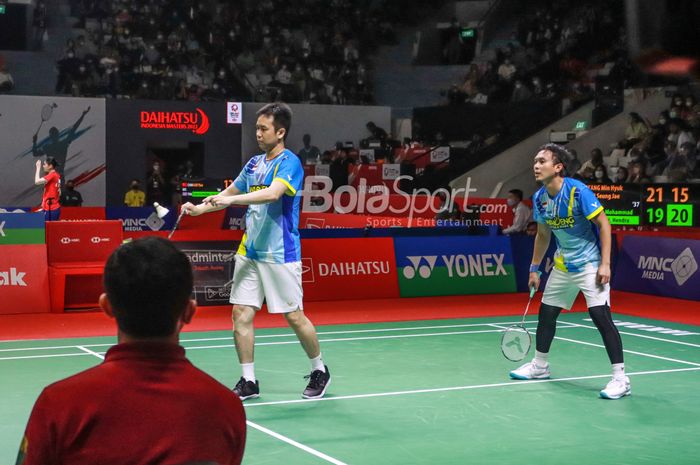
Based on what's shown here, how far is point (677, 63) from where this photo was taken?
1751 mm

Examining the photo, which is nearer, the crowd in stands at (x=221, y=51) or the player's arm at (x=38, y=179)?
the player's arm at (x=38, y=179)

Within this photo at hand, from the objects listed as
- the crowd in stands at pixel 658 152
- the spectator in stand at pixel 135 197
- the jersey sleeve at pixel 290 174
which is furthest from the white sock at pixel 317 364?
the spectator in stand at pixel 135 197

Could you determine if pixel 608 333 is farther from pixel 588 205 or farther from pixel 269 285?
pixel 269 285

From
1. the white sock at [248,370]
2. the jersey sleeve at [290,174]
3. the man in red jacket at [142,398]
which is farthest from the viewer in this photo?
the white sock at [248,370]

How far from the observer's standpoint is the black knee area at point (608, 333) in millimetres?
7645

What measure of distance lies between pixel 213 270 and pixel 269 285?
579cm

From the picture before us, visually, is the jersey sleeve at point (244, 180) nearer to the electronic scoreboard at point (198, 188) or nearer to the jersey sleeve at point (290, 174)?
the jersey sleeve at point (290, 174)

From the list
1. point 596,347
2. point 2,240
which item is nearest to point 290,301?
point 596,347

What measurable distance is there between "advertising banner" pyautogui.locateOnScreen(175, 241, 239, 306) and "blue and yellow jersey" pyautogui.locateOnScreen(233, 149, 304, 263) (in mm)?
5496

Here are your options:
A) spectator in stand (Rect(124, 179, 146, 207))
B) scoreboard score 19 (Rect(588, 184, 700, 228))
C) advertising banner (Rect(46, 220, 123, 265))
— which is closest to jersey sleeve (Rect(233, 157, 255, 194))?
advertising banner (Rect(46, 220, 123, 265))

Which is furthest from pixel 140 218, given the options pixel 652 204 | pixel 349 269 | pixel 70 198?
pixel 652 204

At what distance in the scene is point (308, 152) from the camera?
2912cm

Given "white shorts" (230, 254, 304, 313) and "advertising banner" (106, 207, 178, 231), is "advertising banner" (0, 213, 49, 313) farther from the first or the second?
"advertising banner" (106, 207, 178, 231)

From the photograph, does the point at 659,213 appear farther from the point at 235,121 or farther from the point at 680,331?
the point at 235,121
